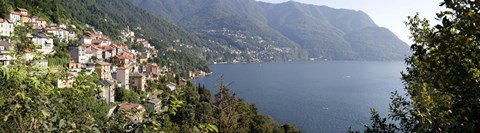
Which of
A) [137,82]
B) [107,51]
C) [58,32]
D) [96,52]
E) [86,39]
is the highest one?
[58,32]

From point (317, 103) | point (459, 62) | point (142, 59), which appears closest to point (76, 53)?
point (142, 59)

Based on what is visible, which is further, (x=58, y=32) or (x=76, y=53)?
(x=58, y=32)

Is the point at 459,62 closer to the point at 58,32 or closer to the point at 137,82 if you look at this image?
the point at 137,82

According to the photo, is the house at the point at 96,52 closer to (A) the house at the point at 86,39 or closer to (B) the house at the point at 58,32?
(B) the house at the point at 58,32

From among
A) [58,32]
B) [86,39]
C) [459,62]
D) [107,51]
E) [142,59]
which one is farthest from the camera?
[142,59]

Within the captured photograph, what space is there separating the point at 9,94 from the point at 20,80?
13 centimetres

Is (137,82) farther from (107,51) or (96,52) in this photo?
(107,51)

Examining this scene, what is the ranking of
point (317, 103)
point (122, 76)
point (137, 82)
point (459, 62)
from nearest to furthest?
point (459, 62) → point (122, 76) → point (137, 82) → point (317, 103)

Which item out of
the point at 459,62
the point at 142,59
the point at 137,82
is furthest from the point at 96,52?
the point at 459,62

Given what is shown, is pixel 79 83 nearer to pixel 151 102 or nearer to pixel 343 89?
pixel 151 102

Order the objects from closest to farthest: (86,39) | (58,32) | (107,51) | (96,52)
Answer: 1. (58,32)
2. (96,52)
3. (107,51)
4. (86,39)

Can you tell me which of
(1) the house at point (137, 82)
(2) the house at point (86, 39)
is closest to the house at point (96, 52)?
(2) the house at point (86, 39)

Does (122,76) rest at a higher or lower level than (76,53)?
lower

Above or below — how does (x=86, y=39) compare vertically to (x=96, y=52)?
above
